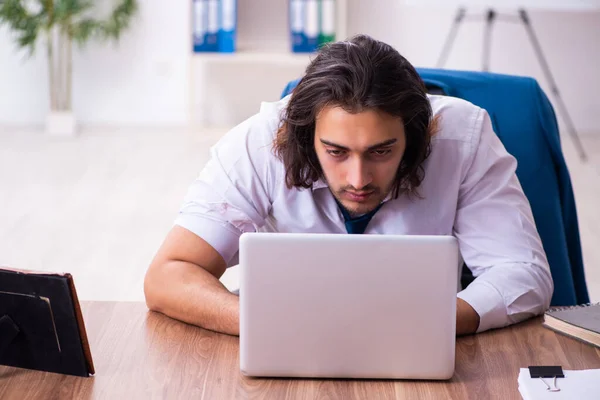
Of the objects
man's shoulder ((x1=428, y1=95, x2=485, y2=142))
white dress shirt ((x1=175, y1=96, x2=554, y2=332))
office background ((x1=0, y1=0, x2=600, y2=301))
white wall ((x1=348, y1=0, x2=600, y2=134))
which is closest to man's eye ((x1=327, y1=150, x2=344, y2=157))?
white dress shirt ((x1=175, y1=96, x2=554, y2=332))

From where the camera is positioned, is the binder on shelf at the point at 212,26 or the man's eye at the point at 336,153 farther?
the binder on shelf at the point at 212,26

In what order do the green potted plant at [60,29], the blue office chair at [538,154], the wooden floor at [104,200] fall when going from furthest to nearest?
the green potted plant at [60,29], the wooden floor at [104,200], the blue office chair at [538,154]

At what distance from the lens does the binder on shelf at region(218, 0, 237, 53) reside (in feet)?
17.5

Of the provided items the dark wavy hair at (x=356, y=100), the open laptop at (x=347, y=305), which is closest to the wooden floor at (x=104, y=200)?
the dark wavy hair at (x=356, y=100)

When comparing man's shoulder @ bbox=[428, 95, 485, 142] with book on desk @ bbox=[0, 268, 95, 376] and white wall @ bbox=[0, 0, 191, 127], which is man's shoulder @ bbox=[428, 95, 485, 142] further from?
white wall @ bbox=[0, 0, 191, 127]

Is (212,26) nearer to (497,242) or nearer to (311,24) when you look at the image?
(311,24)

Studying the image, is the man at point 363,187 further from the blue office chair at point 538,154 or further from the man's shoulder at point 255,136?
the blue office chair at point 538,154

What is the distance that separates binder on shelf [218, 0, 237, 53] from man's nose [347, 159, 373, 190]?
3.90 meters

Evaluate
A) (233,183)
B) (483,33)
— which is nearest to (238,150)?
(233,183)

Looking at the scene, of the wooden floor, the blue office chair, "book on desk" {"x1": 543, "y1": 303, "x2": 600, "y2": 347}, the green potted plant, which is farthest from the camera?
the green potted plant

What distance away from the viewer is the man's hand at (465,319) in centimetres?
148

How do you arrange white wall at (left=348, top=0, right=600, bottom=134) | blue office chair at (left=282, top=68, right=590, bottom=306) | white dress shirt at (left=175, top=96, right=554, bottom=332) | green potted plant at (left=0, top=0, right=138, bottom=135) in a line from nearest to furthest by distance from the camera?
1. white dress shirt at (left=175, top=96, right=554, bottom=332)
2. blue office chair at (left=282, top=68, right=590, bottom=306)
3. green potted plant at (left=0, top=0, right=138, bottom=135)
4. white wall at (left=348, top=0, right=600, bottom=134)

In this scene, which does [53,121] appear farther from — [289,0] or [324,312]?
[324,312]

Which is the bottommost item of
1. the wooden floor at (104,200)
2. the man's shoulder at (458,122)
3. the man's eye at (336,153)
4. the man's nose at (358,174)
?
the wooden floor at (104,200)
